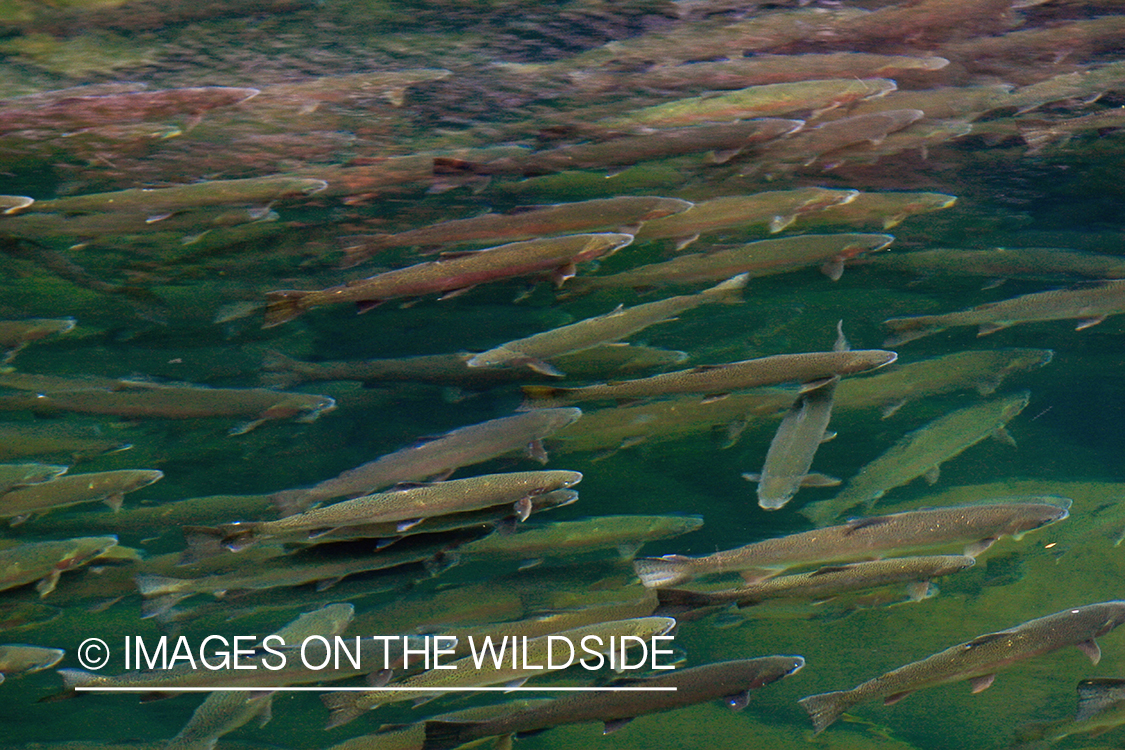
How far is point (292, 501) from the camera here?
373cm

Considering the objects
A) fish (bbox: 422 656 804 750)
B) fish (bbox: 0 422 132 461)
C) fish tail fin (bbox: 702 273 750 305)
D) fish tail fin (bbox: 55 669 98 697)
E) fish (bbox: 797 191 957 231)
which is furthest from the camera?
fish (bbox: 0 422 132 461)

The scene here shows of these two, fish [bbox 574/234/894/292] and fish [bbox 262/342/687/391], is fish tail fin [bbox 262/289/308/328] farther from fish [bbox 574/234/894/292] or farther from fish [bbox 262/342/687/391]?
fish [bbox 574/234/894/292]

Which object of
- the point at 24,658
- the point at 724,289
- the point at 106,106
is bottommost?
the point at 24,658

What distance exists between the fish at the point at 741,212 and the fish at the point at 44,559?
378 cm

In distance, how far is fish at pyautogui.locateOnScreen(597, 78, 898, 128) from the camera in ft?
13.4

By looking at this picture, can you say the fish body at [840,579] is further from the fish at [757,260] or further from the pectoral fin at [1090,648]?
the fish at [757,260]

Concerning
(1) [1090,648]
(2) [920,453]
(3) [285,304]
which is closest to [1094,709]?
(1) [1090,648]

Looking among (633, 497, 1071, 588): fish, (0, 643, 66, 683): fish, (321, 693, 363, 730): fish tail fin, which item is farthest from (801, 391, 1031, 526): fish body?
(0, 643, 66, 683): fish

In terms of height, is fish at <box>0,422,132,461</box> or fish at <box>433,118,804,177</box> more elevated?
fish at <box>433,118,804,177</box>

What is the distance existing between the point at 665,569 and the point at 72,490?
3.65 meters

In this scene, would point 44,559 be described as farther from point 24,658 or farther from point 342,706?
point 342,706

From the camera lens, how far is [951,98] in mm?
4512

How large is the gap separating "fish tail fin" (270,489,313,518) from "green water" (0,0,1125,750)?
0.55 meters

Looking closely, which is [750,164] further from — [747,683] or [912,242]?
[747,683]
